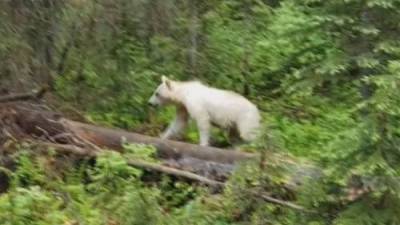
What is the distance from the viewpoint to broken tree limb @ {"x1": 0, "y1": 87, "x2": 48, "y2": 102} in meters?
9.95

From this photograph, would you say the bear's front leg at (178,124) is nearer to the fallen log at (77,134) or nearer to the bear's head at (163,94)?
the bear's head at (163,94)


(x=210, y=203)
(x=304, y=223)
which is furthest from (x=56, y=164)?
(x=304, y=223)

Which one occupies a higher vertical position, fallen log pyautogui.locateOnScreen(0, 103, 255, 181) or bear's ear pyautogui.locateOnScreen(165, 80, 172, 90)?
bear's ear pyautogui.locateOnScreen(165, 80, 172, 90)

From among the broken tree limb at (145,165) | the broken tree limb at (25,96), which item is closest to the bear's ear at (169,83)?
the broken tree limb at (25,96)

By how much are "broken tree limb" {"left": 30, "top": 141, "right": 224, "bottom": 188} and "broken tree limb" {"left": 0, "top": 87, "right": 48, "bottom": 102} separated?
57cm

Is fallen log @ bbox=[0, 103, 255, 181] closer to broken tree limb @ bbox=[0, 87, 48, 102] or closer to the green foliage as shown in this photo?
broken tree limb @ bbox=[0, 87, 48, 102]

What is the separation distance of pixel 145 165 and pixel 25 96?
1590mm

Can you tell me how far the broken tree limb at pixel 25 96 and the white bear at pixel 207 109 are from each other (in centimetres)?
137

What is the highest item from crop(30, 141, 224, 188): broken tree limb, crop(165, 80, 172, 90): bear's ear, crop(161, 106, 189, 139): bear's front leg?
crop(165, 80, 172, 90): bear's ear

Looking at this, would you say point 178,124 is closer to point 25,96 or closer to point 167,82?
point 167,82

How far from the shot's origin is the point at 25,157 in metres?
9.48

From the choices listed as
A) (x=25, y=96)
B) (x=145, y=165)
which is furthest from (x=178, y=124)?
(x=25, y=96)

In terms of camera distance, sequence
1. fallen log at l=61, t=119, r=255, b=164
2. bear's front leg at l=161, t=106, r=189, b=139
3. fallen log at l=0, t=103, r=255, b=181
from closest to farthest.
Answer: fallen log at l=61, t=119, r=255, b=164
fallen log at l=0, t=103, r=255, b=181
bear's front leg at l=161, t=106, r=189, b=139

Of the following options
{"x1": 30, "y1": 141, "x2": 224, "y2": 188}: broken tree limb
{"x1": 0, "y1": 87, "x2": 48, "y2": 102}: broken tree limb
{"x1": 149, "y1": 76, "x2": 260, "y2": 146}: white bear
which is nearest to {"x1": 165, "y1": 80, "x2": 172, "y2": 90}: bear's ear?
{"x1": 149, "y1": 76, "x2": 260, "y2": 146}: white bear
